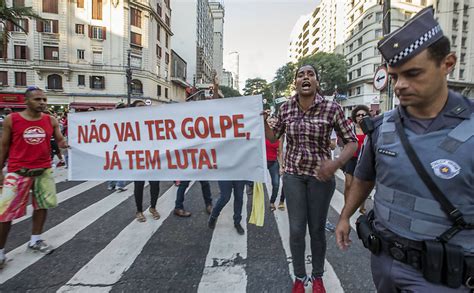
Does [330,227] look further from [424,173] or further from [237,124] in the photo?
[424,173]

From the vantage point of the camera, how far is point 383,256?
1540 mm

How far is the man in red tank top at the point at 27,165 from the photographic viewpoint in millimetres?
3434

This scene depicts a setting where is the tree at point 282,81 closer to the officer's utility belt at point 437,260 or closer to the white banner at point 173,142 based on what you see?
the white banner at point 173,142

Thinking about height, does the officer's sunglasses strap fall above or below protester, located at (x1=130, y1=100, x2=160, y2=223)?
above

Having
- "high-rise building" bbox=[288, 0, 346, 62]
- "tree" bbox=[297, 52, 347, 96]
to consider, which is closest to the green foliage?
"tree" bbox=[297, 52, 347, 96]

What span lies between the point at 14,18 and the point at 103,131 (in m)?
10.5

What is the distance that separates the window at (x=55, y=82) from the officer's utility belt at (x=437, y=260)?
141 feet

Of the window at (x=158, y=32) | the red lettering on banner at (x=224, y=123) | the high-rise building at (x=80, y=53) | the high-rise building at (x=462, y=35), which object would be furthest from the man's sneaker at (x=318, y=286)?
the high-rise building at (x=462, y=35)

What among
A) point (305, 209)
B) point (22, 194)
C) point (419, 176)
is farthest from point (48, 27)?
point (419, 176)

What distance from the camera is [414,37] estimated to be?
1385 millimetres

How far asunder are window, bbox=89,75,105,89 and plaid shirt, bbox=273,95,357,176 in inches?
1595

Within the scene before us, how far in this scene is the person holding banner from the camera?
262cm

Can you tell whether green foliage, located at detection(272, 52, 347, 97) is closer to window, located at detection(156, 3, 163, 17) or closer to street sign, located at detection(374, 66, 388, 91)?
window, located at detection(156, 3, 163, 17)

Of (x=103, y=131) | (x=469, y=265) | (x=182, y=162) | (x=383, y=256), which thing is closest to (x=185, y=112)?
(x=182, y=162)
